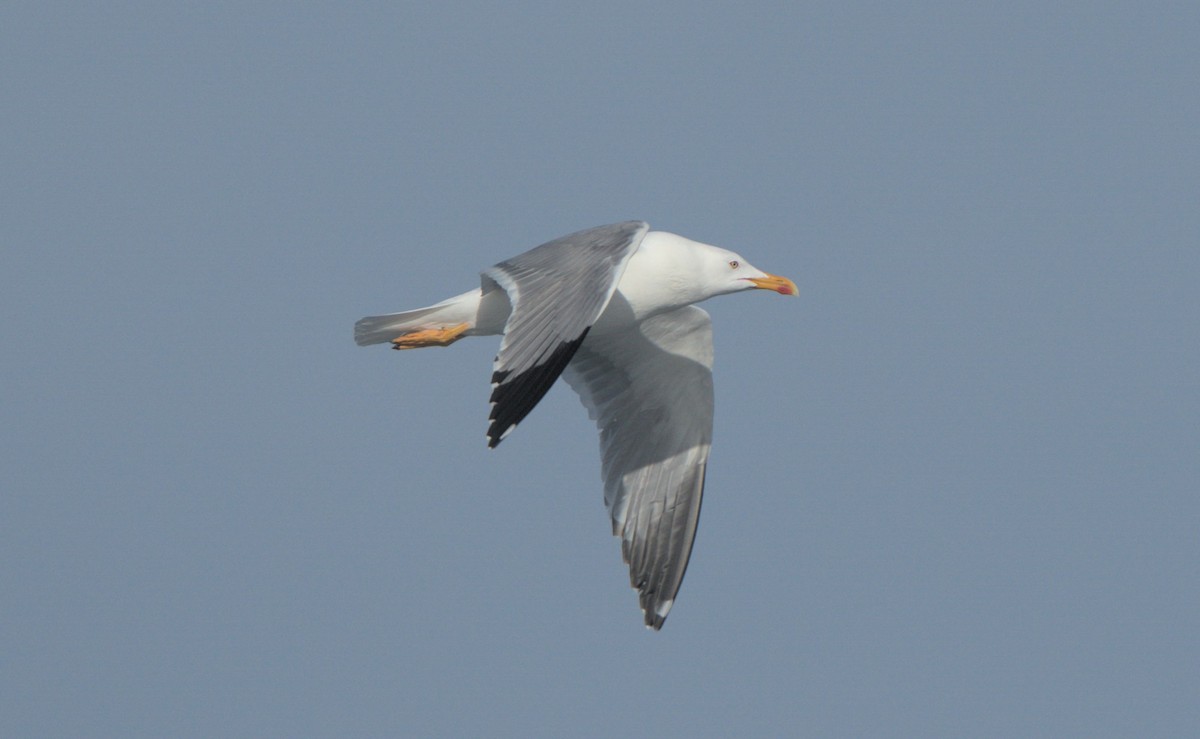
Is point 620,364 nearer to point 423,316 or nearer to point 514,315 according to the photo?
point 423,316

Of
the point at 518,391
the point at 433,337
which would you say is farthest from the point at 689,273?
the point at 518,391

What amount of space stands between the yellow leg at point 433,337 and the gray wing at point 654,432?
44.6 inches

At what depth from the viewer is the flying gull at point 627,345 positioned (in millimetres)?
8758

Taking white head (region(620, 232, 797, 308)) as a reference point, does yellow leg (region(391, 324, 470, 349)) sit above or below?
below

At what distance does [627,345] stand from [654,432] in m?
0.63

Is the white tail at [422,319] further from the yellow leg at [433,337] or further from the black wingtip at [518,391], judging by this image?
the black wingtip at [518,391]

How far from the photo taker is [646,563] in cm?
1134

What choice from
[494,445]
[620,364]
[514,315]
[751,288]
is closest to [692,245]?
[751,288]

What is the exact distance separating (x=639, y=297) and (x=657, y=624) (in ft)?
7.57

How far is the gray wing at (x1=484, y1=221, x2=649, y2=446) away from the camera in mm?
8391

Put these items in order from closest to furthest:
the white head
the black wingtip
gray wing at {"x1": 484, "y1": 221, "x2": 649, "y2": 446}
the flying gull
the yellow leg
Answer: the black wingtip → gray wing at {"x1": 484, "y1": 221, "x2": 649, "y2": 446} → the flying gull → the white head → the yellow leg

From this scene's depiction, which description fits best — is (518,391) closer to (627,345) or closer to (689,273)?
(689,273)

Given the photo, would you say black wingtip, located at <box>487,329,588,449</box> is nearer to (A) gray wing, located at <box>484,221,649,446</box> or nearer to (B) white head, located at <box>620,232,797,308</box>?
(A) gray wing, located at <box>484,221,649,446</box>

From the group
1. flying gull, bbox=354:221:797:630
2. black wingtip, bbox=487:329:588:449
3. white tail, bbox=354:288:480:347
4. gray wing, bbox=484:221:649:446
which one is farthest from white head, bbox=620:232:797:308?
black wingtip, bbox=487:329:588:449
